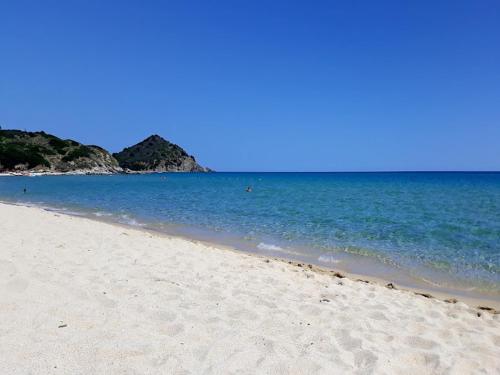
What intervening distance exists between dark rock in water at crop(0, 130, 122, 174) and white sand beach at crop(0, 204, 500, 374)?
417 feet

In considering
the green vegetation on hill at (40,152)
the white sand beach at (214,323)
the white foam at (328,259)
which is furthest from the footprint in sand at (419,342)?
the green vegetation on hill at (40,152)

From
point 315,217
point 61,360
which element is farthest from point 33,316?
point 315,217

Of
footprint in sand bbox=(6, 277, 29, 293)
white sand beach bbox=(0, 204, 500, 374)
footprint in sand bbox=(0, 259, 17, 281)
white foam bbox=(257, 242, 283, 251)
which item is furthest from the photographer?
white foam bbox=(257, 242, 283, 251)

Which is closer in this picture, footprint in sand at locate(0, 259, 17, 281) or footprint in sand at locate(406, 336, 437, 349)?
footprint in sand at locate(406, 336, 437, 349)

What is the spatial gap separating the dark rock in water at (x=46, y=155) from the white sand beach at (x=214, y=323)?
12702 cm

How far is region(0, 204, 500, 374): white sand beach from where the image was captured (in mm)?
4383

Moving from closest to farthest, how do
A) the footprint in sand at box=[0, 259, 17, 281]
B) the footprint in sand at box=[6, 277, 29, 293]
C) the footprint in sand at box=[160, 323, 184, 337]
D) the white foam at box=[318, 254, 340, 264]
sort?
the footprint in sand at box=[160, 323, 184, 337], the footprint in sand at box=[6, 277, 29, 293], the footprint in sand at box=[0, 259, 17, 281], the white foam at box=[318, 254, 340, 264]

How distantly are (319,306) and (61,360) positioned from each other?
4.29m

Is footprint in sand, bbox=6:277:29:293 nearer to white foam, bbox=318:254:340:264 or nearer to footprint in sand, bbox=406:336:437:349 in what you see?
footprint in sand, bbox=406:336:437:349

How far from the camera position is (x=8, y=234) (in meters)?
Answer: 11.7

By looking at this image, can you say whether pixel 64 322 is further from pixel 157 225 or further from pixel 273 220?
pixel 273 220

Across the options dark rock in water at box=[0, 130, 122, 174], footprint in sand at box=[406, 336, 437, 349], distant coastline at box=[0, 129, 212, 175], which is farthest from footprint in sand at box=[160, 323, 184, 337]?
dark rock in water at box=[0, 130, 122, 174]

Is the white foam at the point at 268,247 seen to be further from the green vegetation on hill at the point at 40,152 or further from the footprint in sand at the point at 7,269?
the green vegetation on hill at the point at 40,152

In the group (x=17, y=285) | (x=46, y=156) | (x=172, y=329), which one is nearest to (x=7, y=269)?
(x=17, y=285)
